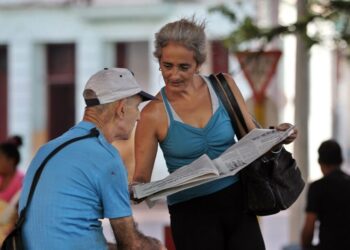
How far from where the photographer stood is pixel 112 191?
12.0 ft

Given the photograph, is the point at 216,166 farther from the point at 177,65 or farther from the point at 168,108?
the point at 177,65

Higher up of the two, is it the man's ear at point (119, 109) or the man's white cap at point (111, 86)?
the man's white cap at point (111, 86)

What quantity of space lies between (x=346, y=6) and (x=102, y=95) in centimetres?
636

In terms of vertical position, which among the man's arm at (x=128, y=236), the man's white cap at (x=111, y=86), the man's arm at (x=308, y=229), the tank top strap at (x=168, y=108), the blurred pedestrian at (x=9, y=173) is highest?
the man's white cap at (x=111, y=86)

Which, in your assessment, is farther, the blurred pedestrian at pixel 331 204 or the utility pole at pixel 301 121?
the utility pole at pixel 301 121

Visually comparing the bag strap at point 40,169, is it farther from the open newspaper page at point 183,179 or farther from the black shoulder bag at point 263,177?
the black shoulder bag at point 263,177

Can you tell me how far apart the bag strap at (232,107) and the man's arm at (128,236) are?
2.83ft

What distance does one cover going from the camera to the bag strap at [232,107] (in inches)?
173

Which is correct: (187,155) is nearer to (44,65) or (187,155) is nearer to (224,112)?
(224,112)

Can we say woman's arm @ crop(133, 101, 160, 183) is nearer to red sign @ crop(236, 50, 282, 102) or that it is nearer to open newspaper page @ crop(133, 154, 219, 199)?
open newspaper page @ crop(133, 154, 219, 199)

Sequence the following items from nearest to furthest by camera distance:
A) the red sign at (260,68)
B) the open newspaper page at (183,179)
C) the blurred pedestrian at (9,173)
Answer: the open newspaper page at (183,179) < the blurred pedestrian at (9,173) < the red sign at (260,68)

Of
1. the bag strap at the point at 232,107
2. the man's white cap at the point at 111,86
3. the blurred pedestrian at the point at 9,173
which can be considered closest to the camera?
the man's white cap at the point at 111,86

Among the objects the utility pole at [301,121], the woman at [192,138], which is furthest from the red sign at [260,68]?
the woman at [192,138]

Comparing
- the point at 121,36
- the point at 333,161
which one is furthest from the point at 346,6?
the point at 121,36
